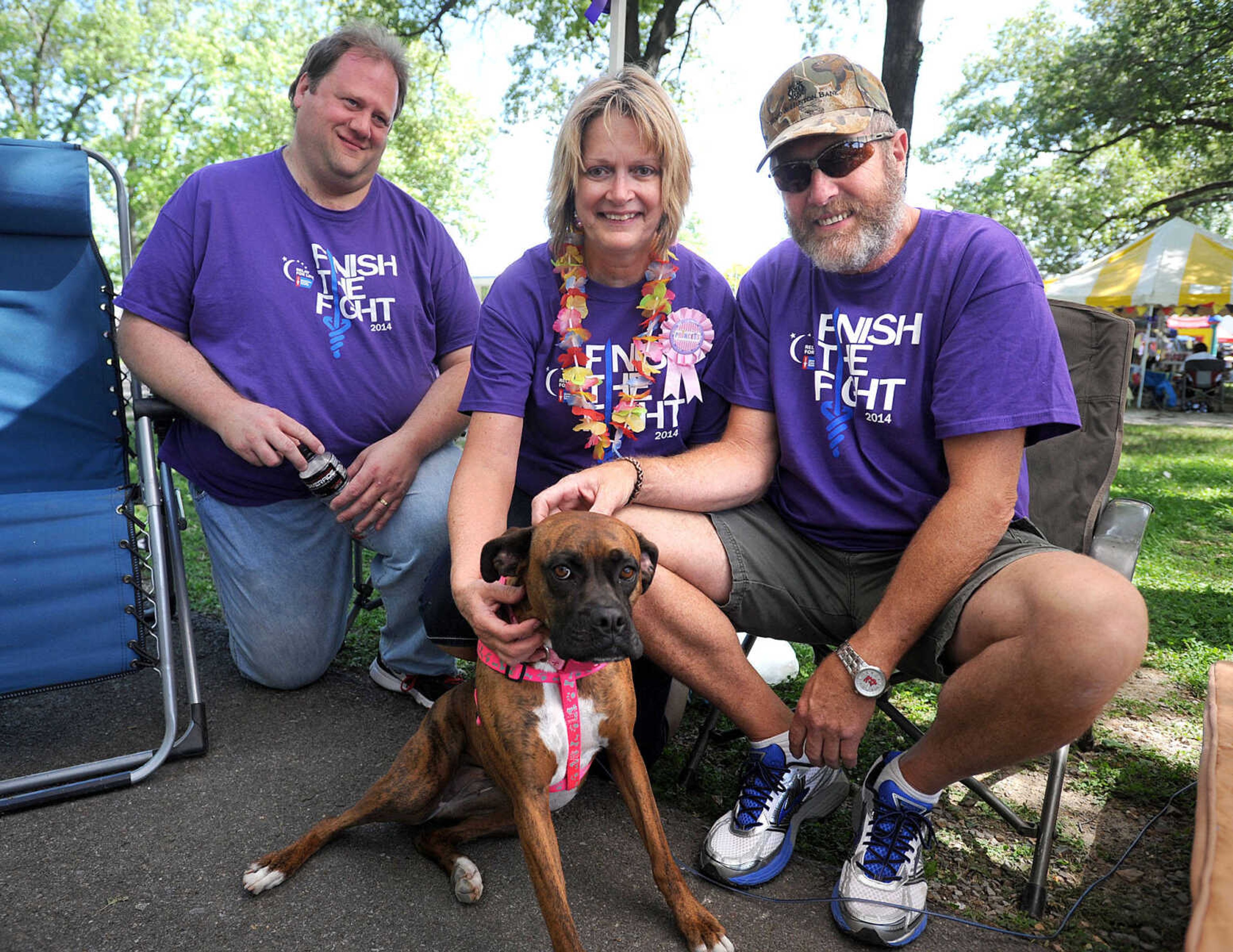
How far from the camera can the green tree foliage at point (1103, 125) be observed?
15.5 metres

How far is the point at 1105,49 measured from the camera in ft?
55.6

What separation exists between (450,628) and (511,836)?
2.14ft

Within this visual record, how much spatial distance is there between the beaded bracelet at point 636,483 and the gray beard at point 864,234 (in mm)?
805

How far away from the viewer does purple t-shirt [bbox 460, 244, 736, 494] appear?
8.86ft

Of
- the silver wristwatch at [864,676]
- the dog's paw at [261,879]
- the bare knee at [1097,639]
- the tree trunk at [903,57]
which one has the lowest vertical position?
the dog's paw at [261,879]

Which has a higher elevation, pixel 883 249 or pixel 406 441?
pixel 883 249

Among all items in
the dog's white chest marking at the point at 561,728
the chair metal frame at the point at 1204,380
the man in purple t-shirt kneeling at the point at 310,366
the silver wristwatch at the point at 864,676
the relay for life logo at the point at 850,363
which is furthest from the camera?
the chair metal frame at the point at 1204,380

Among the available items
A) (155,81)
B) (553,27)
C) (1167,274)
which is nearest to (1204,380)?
(1167,274)

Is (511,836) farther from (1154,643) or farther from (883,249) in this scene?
(1154,643)

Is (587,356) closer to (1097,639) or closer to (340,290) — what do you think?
(340,290)

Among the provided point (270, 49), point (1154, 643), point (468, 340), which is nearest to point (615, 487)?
point (468, 340)

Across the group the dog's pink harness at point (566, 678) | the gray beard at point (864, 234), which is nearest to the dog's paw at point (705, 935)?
the dog's pink harness at point (566, 678)

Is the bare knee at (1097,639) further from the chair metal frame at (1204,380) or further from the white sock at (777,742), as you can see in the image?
the chair metal frame at (1204,380)

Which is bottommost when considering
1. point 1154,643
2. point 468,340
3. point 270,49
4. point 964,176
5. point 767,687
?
point 1154,643
